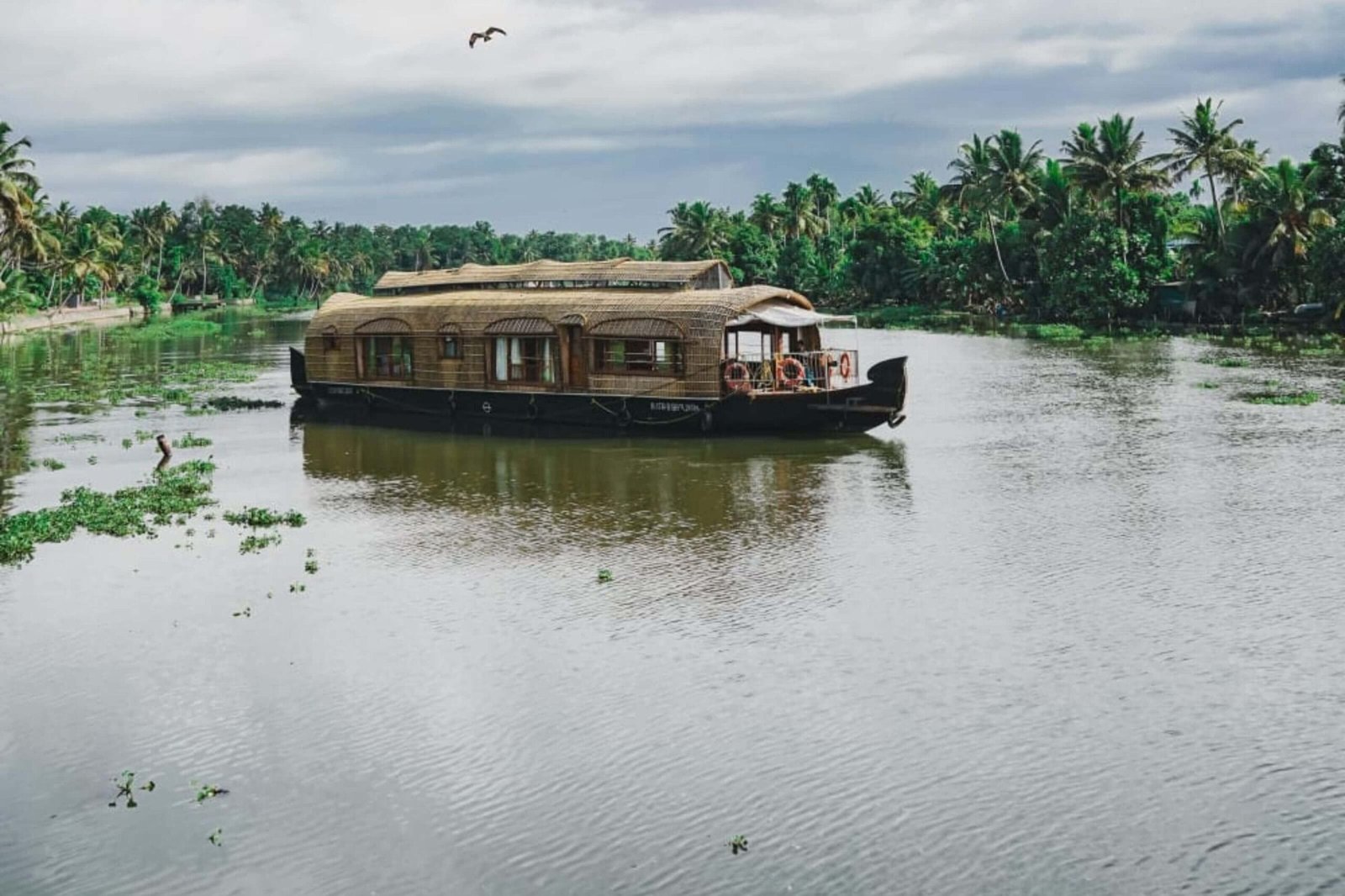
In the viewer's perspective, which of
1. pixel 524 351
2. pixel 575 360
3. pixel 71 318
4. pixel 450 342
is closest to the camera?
pixel 575 360

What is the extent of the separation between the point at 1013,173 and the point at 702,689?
213 feet

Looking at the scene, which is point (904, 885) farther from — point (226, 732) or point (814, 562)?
point (814, 562)

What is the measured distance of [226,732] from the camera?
465 inches

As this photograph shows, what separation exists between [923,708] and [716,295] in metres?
17.1

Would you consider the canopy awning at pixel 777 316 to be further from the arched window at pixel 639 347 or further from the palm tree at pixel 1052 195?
the palm tree at pixel 1052 195

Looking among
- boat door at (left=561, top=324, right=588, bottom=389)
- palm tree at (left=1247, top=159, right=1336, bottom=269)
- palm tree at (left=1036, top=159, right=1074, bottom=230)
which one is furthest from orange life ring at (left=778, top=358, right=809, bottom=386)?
palm tree at (left=1036, top=159, right=1074, bottom=230)

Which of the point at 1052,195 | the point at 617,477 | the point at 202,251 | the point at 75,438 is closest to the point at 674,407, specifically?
the point at 617,477

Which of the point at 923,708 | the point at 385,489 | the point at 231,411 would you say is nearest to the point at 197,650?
the point at 923,708

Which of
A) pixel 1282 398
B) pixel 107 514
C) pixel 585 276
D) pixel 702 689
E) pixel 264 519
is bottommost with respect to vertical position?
pixel 702 689

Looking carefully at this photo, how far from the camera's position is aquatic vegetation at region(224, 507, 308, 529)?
20.2 metres

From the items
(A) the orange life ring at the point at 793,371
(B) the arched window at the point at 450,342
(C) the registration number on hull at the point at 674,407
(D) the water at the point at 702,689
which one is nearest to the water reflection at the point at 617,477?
(D) the water at the point at 702,689

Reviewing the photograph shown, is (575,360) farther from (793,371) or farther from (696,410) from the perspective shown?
(793,371)

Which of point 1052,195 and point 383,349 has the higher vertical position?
point 1052,195

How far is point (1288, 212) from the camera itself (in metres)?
55.0
